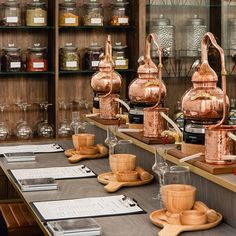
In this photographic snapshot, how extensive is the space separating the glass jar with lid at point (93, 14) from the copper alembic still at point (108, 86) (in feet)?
5.57

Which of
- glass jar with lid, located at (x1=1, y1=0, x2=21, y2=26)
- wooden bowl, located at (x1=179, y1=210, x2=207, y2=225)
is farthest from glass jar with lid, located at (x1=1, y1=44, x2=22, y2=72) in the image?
wooden bowl, located at (x1=179, y1=210, x2=207, y2=225)

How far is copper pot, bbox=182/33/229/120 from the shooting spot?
270cm

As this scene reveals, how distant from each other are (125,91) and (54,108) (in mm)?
750

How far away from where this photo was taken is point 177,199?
7.89 ft

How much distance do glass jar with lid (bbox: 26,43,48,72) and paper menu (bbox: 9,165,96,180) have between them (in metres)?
2.20

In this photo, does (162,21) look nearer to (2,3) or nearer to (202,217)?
(2,3)

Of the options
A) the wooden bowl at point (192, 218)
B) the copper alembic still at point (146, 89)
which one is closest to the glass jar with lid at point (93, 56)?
the copper alembic still at point (146, 89)

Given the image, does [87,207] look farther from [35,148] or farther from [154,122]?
[35,148]

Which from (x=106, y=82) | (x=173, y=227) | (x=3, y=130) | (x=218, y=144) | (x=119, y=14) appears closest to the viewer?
(x=173, y=227)

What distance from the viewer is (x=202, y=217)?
7.66 ft

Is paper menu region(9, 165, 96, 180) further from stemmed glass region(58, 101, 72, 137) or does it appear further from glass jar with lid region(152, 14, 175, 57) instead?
glass jar with lid region(152, 14, 175, 57)

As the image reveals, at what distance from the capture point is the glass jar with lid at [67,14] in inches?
220

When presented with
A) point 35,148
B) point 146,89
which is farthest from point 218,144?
point 35,148

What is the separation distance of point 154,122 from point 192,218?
3.20 feet
